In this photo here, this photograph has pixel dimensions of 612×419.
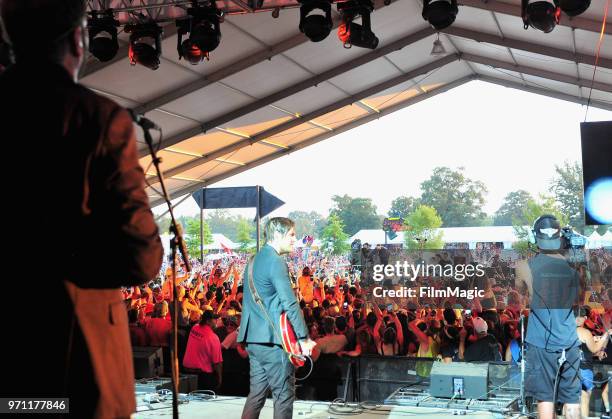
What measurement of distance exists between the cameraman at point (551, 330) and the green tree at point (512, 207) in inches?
2402

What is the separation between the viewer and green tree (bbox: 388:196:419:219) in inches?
2665

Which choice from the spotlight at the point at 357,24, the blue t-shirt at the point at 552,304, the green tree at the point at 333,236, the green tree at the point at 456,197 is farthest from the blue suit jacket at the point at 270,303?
the green tree at the point at 456,197

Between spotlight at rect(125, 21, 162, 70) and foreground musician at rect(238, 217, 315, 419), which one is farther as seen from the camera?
spotlight at rect(125, 21, 162, 70)

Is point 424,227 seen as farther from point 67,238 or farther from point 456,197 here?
point 67,238

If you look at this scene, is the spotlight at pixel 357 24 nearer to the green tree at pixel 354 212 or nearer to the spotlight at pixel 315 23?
the spotlight at pixel 315 23

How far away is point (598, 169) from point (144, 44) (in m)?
5.48

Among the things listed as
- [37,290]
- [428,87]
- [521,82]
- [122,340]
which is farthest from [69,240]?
[428,87]

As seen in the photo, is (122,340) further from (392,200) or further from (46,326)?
(392,200)

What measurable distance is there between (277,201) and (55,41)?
9.78 metres

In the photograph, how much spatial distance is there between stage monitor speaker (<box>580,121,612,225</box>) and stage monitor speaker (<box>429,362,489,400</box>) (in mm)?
2279

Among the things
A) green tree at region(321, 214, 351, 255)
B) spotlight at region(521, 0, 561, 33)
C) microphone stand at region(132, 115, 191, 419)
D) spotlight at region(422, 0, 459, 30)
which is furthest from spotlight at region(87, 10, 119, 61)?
green tree at region(321, 214, 351, 255)

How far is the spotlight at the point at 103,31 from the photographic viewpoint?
25.1 feet

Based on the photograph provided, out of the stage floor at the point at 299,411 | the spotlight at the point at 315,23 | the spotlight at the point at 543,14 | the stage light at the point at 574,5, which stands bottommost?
the stage floor at the point at 299,411

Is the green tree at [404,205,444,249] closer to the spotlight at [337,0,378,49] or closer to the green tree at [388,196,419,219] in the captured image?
the green tree at [388,196,419,219]
